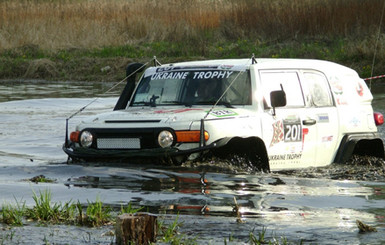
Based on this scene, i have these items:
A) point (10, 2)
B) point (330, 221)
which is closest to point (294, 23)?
point (10, 2)

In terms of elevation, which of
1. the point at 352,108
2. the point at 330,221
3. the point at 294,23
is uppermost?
the point at 294,23

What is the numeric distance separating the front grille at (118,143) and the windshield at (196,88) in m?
0.98

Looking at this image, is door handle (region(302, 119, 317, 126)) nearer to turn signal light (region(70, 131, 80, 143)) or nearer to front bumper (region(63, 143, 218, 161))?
front bumper (region(63, 143, 218, 161))

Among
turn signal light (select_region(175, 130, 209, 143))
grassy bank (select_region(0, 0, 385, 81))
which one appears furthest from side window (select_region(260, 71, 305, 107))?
grassy bank (select_region(0, 0, 385, 81))

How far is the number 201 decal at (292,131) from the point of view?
10.3 m

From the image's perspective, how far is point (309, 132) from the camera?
10.6m

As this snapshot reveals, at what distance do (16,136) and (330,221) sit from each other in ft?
31.9

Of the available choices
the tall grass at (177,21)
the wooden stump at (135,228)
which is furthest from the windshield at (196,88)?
the tall grass at (177,21)

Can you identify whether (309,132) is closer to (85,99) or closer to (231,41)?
(85,99)

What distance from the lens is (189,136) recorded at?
9.46 metres

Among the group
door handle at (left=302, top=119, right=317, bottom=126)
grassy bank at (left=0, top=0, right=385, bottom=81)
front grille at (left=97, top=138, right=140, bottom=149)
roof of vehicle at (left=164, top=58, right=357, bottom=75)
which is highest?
grassy bank at (left=0, top=0, right=385, bottom=81)

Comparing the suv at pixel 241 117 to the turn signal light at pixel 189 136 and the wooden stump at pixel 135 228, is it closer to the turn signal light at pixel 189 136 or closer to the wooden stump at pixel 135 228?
the turn signal light at pixel 189 136

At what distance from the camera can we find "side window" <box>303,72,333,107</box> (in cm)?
1093

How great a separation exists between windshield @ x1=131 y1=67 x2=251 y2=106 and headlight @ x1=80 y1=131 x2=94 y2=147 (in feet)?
3.51
